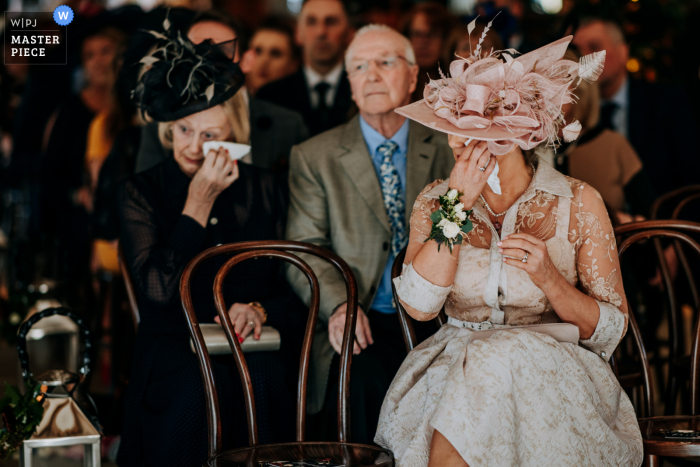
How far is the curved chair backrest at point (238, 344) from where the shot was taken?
1.97m

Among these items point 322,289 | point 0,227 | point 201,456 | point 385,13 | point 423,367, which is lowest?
point 201,456

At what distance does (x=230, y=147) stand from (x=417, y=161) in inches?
28.0

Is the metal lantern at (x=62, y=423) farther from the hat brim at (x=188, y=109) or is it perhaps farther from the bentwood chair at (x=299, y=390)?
the hat brim at (x=188, y=109)

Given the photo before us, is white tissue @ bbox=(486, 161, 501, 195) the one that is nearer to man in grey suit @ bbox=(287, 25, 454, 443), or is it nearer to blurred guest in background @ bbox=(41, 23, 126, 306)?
man in grey suit @ bbox=(287, 25, 454, 443)

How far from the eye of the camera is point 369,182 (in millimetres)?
2664

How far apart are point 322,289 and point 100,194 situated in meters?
2.07

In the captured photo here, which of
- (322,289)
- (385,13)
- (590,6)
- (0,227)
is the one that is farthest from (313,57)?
(0,227)

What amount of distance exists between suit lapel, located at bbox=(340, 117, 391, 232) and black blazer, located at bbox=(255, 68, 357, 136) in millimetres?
1553

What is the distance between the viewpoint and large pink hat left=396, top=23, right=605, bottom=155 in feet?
6.09

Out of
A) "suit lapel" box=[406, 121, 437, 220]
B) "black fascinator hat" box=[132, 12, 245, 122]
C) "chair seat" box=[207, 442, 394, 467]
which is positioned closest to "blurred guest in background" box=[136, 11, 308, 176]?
"black fascinator hat" box=[132, 12, 245, 122]

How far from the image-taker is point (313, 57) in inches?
179

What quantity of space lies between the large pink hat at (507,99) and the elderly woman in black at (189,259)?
88cm

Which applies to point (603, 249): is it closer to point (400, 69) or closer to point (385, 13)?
point (400, 69)

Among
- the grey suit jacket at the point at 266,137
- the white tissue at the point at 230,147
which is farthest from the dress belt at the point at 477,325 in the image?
the grey suit jacket at the point at 266,137
